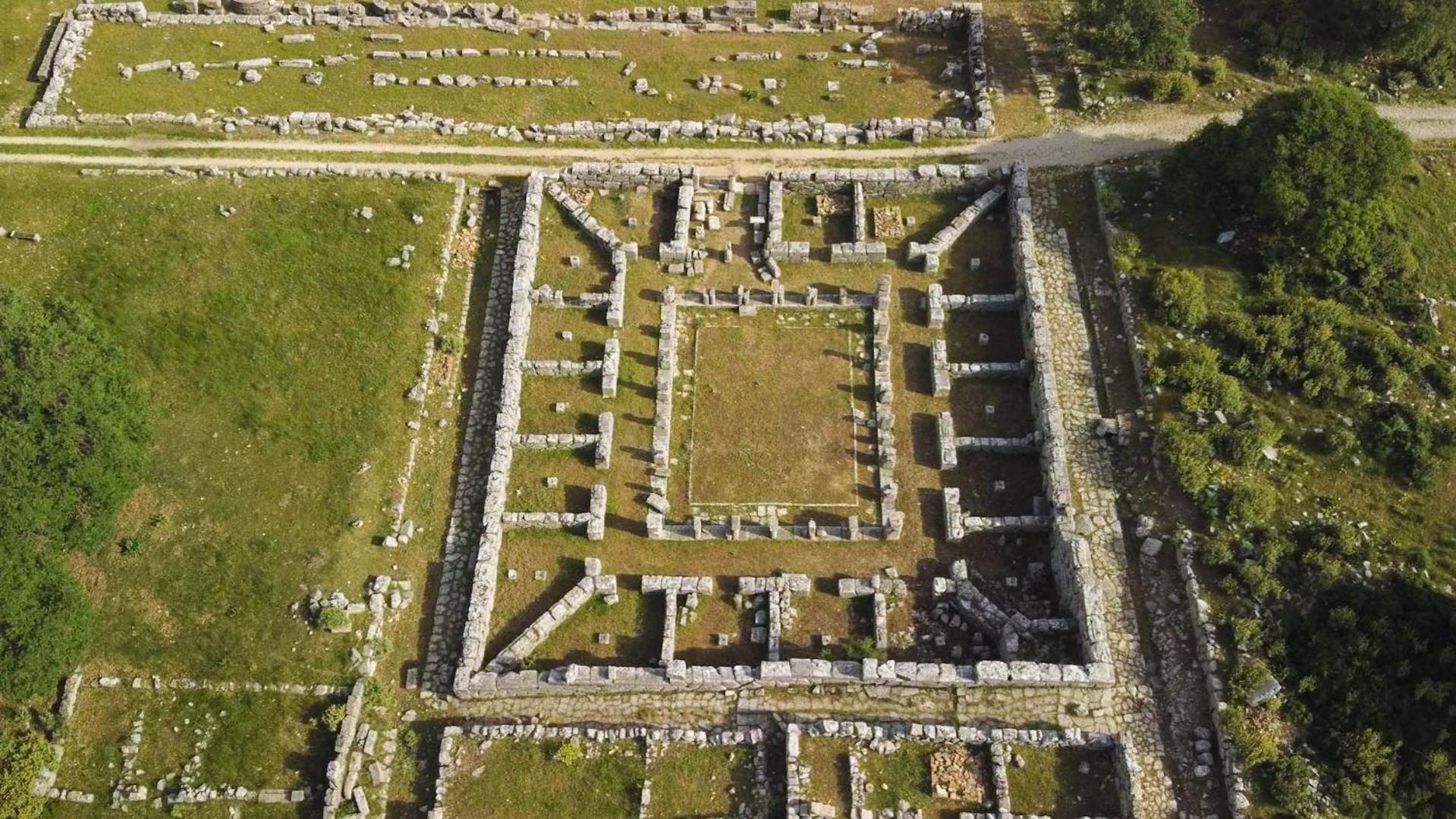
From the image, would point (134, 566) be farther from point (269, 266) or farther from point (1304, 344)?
point (1304, 344)

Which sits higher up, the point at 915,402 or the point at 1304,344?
the point at 1304,344

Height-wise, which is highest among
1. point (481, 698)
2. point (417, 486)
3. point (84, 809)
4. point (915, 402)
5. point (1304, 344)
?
point (1304, 344)

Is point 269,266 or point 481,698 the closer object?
point 481,698

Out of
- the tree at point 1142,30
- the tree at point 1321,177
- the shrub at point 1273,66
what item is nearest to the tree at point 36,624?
the tree at point 1321,177

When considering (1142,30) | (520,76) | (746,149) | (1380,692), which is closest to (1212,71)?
(1142,30)

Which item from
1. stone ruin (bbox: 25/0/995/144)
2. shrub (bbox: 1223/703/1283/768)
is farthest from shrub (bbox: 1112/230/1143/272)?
shrub (bbox: 1223/703/1283/768)

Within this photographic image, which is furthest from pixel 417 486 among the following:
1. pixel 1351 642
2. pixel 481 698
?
pixel 1351 642
